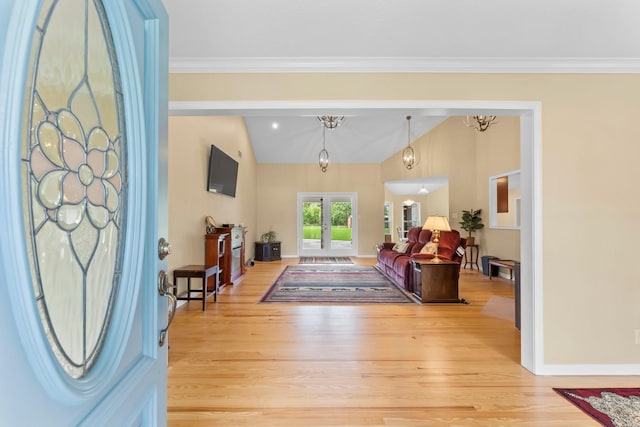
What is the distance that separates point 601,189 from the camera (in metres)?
2.40

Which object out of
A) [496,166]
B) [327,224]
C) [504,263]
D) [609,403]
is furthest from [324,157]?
[609,403]

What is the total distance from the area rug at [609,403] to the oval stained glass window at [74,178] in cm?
270

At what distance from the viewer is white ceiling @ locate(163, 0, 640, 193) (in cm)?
183

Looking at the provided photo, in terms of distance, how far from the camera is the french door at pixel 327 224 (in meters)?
9.35

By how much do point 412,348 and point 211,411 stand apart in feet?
5.83

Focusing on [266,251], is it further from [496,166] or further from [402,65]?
[402,65]

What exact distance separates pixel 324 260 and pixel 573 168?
22.2 feet

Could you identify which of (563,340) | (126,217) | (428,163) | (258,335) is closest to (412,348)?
(563,340)

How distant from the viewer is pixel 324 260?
8.69 metres

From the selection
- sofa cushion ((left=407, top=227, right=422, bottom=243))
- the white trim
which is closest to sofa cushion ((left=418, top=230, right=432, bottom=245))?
sofa cushion ((left=407, top=227, right=422, bottom=243))

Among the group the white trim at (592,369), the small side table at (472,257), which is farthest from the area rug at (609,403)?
the small side table at (472,257)

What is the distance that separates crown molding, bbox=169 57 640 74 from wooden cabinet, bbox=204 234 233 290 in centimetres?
283

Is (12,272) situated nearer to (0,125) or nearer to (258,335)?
(0,125)

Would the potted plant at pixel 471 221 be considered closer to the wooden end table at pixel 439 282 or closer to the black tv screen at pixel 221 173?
the wooden end table at pixel 439 282
